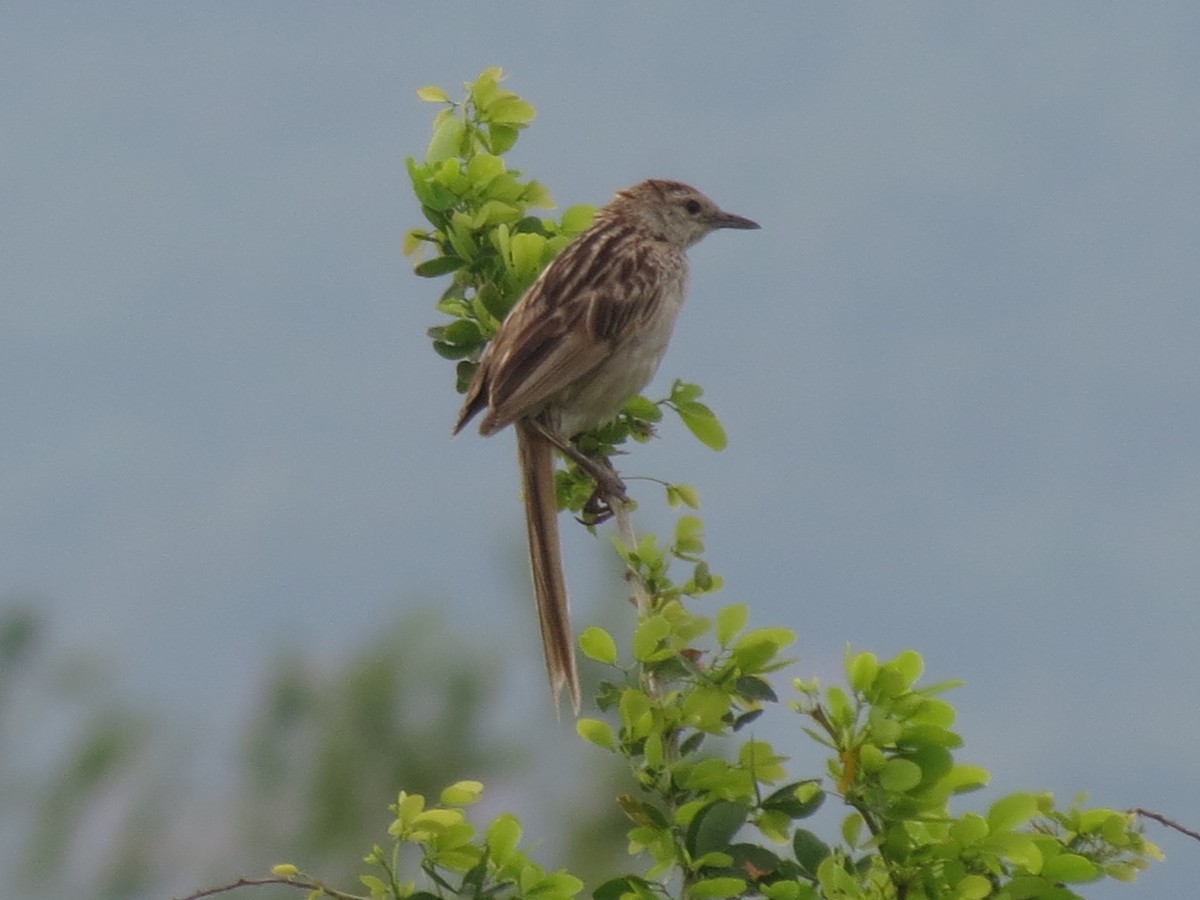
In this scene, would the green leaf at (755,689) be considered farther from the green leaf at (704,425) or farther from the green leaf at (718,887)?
the green leaf at (704,425)

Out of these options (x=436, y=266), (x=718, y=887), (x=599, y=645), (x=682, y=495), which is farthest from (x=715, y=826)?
(x=436, y=266)

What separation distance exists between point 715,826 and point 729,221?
443 cm

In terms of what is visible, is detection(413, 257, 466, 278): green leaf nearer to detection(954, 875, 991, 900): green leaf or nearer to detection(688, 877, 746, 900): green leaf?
detection(688, 877, 746, 900): green leaf

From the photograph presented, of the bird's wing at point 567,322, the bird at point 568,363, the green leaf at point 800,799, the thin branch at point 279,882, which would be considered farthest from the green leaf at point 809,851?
the bird's wing at point 567,322

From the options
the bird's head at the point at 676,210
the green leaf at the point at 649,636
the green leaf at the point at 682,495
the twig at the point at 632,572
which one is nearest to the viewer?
the green leaf at the point at 649,636

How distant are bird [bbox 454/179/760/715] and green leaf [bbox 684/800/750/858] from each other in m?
1.28

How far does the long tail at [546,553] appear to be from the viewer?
4.93 metres

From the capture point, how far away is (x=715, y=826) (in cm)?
316

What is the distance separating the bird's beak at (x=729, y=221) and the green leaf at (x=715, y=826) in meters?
4.31

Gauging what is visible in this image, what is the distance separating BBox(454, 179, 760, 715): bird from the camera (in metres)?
5.15

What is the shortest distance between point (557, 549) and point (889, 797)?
2248mm

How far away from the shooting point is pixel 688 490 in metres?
4.51

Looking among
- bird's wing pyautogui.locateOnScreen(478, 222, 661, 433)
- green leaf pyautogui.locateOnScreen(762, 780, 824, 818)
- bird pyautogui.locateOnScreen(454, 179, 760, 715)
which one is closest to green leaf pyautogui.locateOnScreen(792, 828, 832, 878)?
green leaf pyautogui.locateOnScreen(762, 780, 824, 818)

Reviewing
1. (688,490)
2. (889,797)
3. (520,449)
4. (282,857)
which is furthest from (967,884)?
(282,857)
